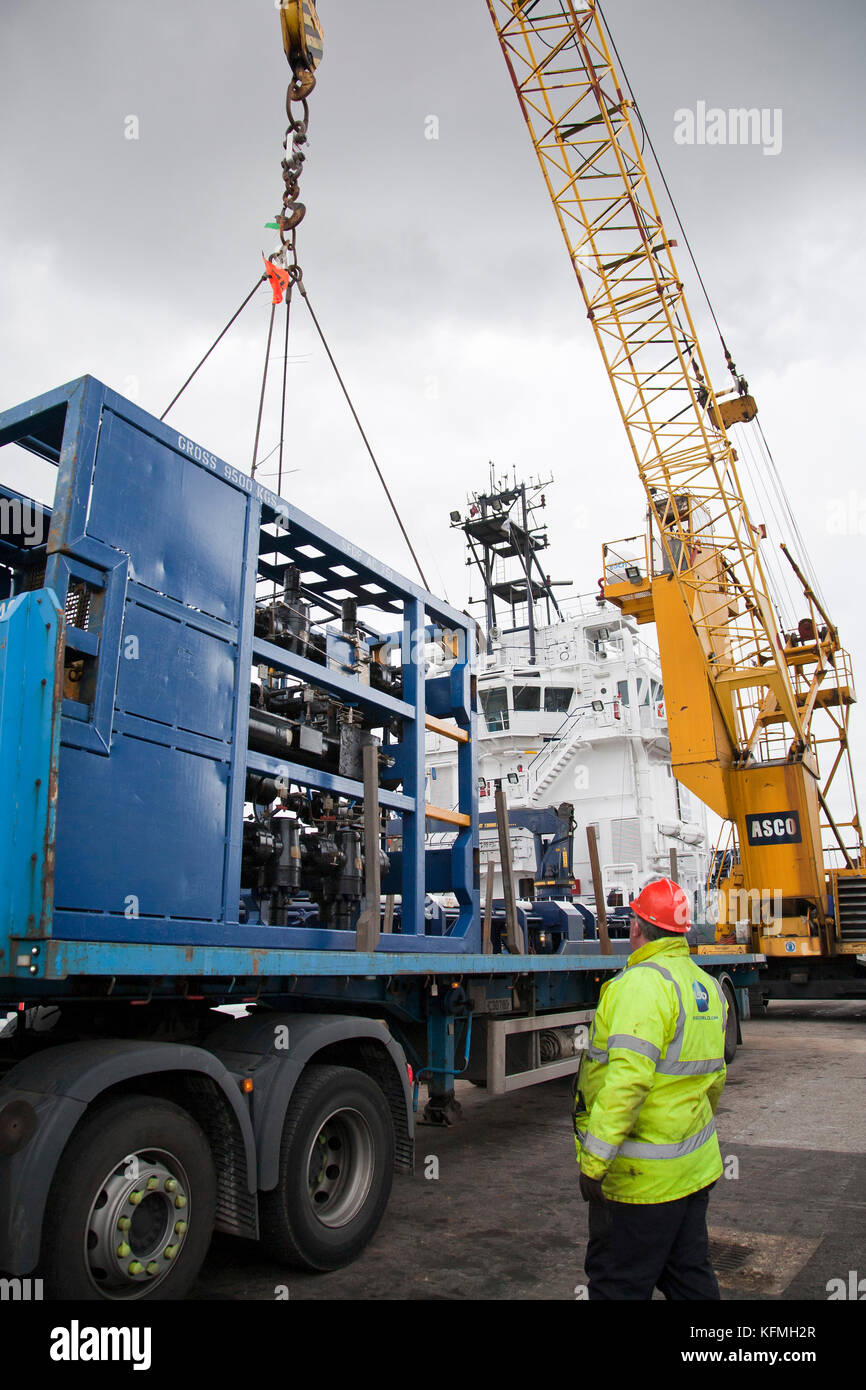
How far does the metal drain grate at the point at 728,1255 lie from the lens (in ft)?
15.0

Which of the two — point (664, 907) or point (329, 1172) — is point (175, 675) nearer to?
point (664, 907)

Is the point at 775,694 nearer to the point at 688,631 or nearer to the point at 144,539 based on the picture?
the point at 688,631

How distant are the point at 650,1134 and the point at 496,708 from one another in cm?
2223

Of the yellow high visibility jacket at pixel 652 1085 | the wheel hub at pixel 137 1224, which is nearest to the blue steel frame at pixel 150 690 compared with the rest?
the wheel hub at pixel 137 1224

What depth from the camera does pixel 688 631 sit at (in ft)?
48.5

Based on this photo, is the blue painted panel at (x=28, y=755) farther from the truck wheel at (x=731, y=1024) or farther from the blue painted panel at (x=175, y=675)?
the truck wheel at (x=731, y=1024)

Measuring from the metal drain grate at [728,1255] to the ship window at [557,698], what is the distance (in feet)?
66.5

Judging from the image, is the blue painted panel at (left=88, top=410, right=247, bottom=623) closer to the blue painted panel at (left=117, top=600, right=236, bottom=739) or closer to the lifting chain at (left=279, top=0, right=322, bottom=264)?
the blue painted panel at (left=117, top=600, right=236, bottom=739)

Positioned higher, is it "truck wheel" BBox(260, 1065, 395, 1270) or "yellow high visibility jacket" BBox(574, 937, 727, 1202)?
"yellow high visibility jacket" BBox(574, 937, 727, 1202)

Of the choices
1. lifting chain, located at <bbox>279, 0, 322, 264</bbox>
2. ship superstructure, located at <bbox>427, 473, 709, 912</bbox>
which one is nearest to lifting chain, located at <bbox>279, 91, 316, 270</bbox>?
lifting chain, located at <bbox>279, 0, 322, 264</bbox>

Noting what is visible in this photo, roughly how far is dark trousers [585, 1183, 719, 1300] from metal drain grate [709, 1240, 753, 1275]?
1764 millimetres

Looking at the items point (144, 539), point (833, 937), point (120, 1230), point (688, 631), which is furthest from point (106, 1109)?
point (833, 937)

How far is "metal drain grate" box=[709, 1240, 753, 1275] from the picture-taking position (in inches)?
180

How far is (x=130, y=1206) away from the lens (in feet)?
11.2
